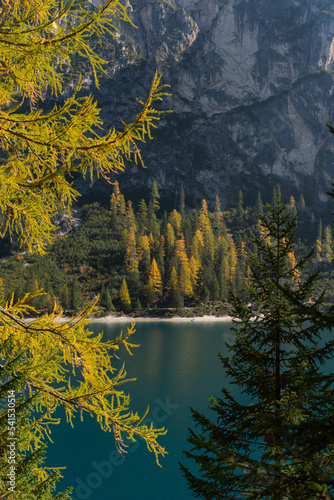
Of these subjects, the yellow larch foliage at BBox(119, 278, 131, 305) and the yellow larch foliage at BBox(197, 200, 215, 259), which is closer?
the yellow larch foliage at BBox(119, 278, 131, 305)

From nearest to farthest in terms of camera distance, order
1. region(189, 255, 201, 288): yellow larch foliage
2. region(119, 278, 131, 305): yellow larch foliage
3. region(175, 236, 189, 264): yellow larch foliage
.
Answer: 1. region(119, 278, 131, 305): yellow larch foliage
2. region(189, 255, 201, 288): yellow larch foliage
3. region(175, 236, 189, 264): yellow larch foliage

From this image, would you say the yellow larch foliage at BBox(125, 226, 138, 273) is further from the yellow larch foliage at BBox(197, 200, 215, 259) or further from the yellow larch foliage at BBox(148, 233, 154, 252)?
the yellow larch foliage at BBox(197, 200, 215, 259)

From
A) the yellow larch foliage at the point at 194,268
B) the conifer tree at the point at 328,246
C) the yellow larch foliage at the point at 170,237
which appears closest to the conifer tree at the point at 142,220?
the yellow larch foliage at the point at 170,237

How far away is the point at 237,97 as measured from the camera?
4636 inches

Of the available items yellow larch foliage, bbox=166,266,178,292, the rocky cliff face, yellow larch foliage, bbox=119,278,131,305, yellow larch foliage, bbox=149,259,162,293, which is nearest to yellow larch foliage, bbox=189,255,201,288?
yellow larch foliage, bbox=166,266,178,292

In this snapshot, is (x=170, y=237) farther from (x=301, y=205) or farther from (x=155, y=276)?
(x=301, y=205)

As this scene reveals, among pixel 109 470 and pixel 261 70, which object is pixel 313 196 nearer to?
pixel 261 70

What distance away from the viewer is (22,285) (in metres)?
62.1

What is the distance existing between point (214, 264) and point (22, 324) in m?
72.8

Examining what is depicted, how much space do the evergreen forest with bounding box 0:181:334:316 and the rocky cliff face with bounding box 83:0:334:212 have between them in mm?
24968

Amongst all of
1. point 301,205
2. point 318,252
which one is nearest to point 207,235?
point 318,252

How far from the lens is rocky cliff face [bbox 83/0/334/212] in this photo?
113 metres

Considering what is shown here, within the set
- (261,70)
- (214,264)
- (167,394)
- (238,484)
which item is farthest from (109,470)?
(261,70)

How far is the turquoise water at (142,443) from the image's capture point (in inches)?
642
